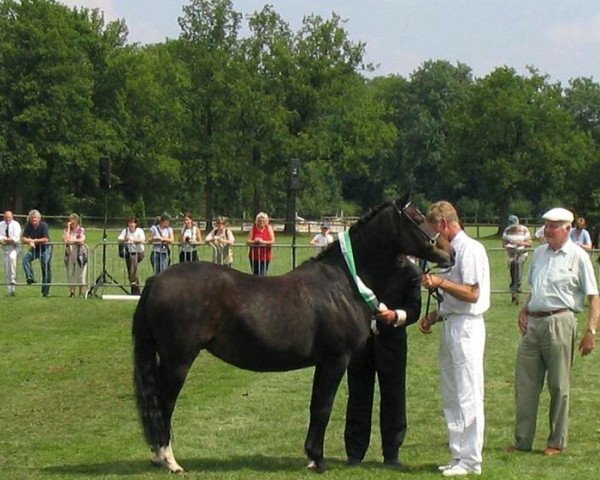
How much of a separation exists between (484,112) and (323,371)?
7570 centimetres

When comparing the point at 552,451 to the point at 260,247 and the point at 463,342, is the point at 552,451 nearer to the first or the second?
the point at 463,342

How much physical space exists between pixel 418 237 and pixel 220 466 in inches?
96.0

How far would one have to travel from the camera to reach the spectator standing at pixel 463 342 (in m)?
8.27

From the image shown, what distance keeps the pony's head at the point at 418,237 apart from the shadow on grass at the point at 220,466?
5.80 ft

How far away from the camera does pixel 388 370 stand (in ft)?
28.5

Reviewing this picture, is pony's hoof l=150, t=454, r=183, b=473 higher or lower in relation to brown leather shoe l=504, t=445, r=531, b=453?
higher

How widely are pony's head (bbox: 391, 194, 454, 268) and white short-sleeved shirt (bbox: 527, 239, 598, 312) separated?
1.24 meters

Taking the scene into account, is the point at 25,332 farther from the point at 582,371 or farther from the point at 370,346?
the point at 370,346

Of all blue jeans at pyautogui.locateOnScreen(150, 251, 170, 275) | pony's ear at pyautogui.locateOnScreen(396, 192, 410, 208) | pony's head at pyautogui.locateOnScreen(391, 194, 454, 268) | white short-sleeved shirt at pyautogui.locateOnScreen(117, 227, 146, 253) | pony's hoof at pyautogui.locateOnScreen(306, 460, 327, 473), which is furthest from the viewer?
blue jeans at pyautogui.locateOnScreen(150, 251, 170, 275)

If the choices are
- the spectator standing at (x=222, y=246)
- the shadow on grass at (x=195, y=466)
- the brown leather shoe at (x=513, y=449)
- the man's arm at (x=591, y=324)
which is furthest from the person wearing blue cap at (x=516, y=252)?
the shadow on grass at (x=195, y=466)

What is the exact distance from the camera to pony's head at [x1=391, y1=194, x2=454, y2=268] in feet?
27.4


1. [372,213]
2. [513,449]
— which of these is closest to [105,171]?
[513,449]

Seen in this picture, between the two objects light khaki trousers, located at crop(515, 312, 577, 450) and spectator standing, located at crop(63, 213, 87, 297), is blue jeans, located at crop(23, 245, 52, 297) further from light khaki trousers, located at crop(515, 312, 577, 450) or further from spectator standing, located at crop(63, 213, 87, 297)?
light khaki trousers, located at crop(515, 312, 577, 450)

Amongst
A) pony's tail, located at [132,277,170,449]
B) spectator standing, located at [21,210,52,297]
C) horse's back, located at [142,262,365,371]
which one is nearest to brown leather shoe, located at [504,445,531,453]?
horse's back, located at [142,262,365,371]
